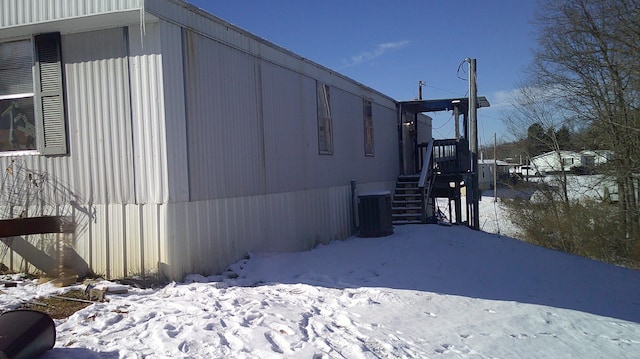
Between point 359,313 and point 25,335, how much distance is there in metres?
3.51

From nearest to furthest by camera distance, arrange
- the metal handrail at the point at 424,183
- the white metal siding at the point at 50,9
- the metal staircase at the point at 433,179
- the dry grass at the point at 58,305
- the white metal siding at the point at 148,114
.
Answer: the dry grass at the point at 58,305 < the white metal siding at the point at 50,9 < the white metal siding at the point at 148,114 < the metal handrail at the point at 424,183 < the metal staircase at the point at 433,179

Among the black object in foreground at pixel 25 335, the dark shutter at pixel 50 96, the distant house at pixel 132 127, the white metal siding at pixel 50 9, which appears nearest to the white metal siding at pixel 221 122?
the distant house at pixel 132 127

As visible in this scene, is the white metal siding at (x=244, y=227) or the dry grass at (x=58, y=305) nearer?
the dry grass at (x=58, y=305)

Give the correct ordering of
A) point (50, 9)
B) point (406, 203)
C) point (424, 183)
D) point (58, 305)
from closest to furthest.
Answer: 1. point (58, 305)
2. point (50, 9)
3. point (424, 183)
4. point (406, 203)

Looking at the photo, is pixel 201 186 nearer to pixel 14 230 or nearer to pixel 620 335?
pixel 14 230

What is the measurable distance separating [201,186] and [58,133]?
2122mm

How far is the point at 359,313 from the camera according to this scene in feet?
19.3

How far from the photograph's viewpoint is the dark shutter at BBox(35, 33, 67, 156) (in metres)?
6.84

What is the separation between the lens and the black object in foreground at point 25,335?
138 inches

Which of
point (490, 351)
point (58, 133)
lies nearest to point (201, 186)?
point (58, 133)

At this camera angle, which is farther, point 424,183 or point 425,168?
point 425,168

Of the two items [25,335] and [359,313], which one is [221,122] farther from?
[25,335]

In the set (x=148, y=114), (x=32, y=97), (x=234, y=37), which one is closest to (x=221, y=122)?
(x=148, y=114)

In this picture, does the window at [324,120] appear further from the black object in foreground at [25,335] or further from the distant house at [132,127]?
the black object in foreground at [25,335]
